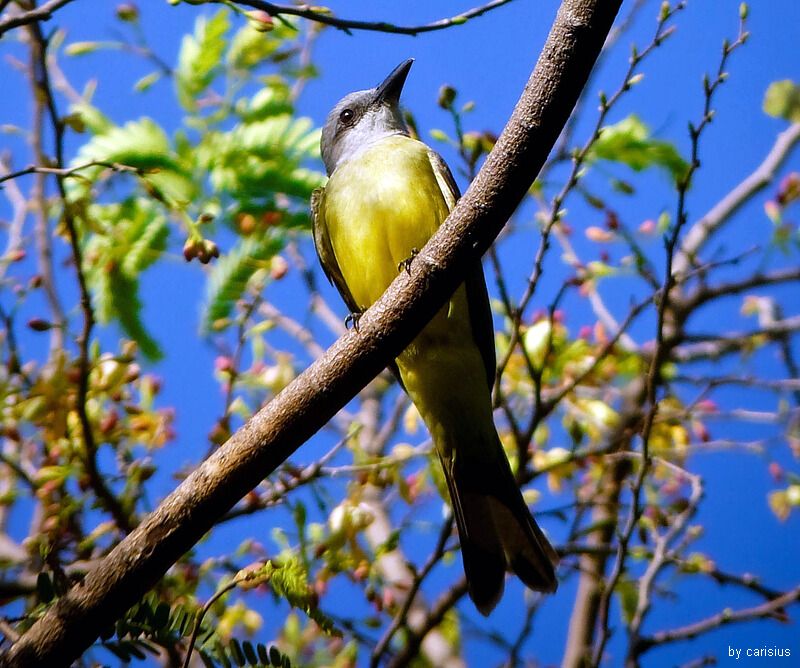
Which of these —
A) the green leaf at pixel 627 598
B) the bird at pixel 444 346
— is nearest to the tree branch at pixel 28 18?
the bird at pixel 444 346

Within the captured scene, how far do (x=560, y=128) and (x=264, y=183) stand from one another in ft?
4.18

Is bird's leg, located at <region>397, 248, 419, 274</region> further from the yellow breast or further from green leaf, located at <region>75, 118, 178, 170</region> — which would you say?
green leaf, located at <region>75, 118, 178, 170</region>

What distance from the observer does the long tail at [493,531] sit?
315 centimetres

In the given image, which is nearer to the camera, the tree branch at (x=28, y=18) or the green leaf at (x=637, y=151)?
the tree branch at (x=28, y=18)

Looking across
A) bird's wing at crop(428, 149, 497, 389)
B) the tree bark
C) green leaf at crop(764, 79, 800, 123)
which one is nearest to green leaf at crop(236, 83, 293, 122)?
bird's wing at crop(428, 149, 497, 389)

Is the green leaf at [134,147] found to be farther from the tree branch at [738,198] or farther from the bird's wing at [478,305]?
the tree branch at [738,198]

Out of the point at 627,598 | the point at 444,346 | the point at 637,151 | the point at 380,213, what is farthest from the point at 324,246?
the point at 627,598

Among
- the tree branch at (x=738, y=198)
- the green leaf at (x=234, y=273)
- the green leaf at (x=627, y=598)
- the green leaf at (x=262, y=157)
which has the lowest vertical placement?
the green leaf at (x=627, y=598)

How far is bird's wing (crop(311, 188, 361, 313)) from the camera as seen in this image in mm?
3812

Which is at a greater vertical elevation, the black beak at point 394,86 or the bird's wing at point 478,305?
the black beak at point 394,86

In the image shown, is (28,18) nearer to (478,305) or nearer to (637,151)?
(478,305)

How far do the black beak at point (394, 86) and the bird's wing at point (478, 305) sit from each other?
0.91 metres

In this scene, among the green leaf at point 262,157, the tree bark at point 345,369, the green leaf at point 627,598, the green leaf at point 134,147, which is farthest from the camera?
the green leaf at point 627,598

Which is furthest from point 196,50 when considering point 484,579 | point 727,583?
point 727,583
